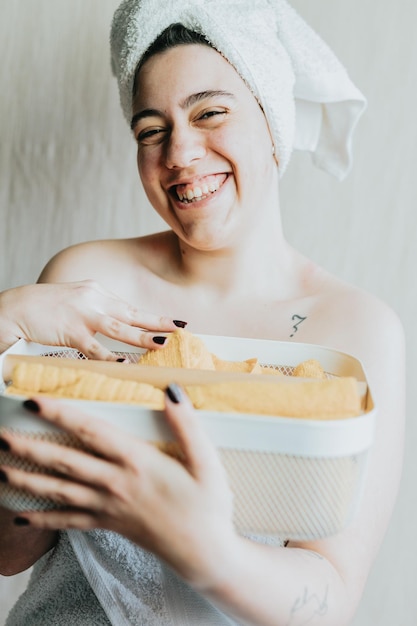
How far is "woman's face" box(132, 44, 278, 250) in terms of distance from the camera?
3.25 ft

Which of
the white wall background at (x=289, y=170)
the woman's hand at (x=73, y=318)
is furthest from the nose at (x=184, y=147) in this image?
the white wall background at (x=289, y=170)

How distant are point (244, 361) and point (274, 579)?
0.23 meters

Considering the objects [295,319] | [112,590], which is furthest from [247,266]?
[112,590]

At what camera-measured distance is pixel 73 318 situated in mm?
843

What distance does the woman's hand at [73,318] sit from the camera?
2.67ft

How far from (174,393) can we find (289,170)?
973 millimetres

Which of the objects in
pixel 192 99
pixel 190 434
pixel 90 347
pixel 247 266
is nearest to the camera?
pixel 190 434

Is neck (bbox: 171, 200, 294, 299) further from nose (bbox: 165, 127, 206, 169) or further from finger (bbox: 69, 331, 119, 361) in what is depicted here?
finger (bbox: 69, 331, 119, 361)

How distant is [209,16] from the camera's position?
1007mm

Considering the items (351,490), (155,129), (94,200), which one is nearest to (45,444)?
(351,490)

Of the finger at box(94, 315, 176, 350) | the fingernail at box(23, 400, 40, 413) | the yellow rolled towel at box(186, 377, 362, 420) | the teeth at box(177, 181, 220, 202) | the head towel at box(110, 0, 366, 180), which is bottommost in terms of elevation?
the finger at box(94, 315, 176, 350)

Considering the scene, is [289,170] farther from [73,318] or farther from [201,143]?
[73,318]

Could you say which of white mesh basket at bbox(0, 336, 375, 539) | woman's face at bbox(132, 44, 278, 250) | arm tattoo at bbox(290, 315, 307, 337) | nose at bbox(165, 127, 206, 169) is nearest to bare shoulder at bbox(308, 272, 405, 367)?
arm tattoo at bbox(290, 315, 307, 337)

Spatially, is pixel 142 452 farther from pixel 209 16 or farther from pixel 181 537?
pixel 209 16
